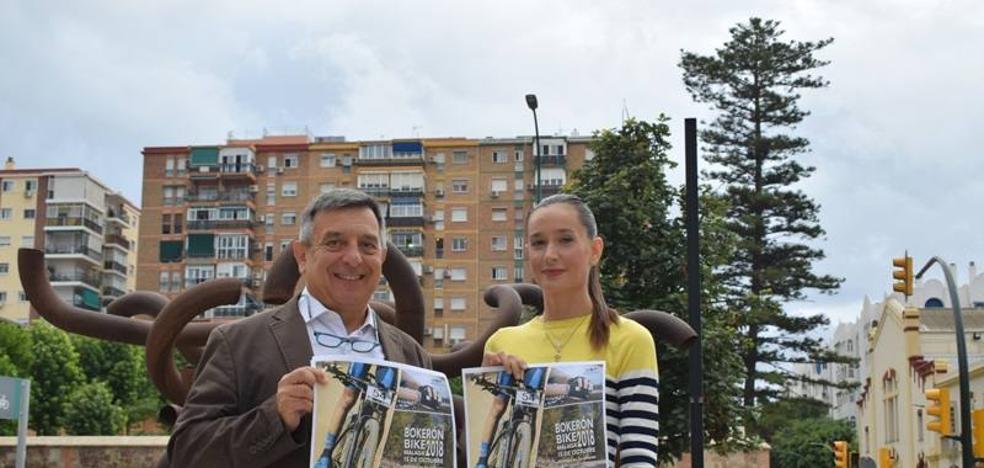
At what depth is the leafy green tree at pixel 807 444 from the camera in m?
58.4

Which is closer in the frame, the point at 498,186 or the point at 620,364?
the point at 620,364

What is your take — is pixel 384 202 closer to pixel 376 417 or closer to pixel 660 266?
pixel 660 266

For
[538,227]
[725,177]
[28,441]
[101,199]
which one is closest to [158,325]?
[538,227]

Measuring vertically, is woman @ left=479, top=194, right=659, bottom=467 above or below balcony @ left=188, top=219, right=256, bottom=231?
below

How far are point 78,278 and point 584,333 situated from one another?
8144cm

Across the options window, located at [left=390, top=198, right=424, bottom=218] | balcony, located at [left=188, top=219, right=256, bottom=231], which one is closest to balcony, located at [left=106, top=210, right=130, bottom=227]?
balcony, located at [left=188, top=219, right=256, bottom=231]

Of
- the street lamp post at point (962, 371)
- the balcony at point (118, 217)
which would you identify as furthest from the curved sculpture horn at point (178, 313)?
the balcony at point (118, 217)

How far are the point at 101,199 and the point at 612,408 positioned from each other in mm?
84112

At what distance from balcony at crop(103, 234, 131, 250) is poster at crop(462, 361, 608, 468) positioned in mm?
83977

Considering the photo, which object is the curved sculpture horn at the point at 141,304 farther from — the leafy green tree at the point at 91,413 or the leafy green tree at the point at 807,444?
the leafy green tree at the point at 807,444

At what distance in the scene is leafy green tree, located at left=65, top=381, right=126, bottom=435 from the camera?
44.3 m

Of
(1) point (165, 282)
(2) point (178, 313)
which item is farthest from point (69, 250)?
(2) point (178, 313)

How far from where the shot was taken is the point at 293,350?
3074 mm

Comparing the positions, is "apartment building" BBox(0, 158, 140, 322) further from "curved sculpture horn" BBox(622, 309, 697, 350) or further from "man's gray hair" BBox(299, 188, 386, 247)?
"man's gray hair" BBox(299, 188, 386, 247)
